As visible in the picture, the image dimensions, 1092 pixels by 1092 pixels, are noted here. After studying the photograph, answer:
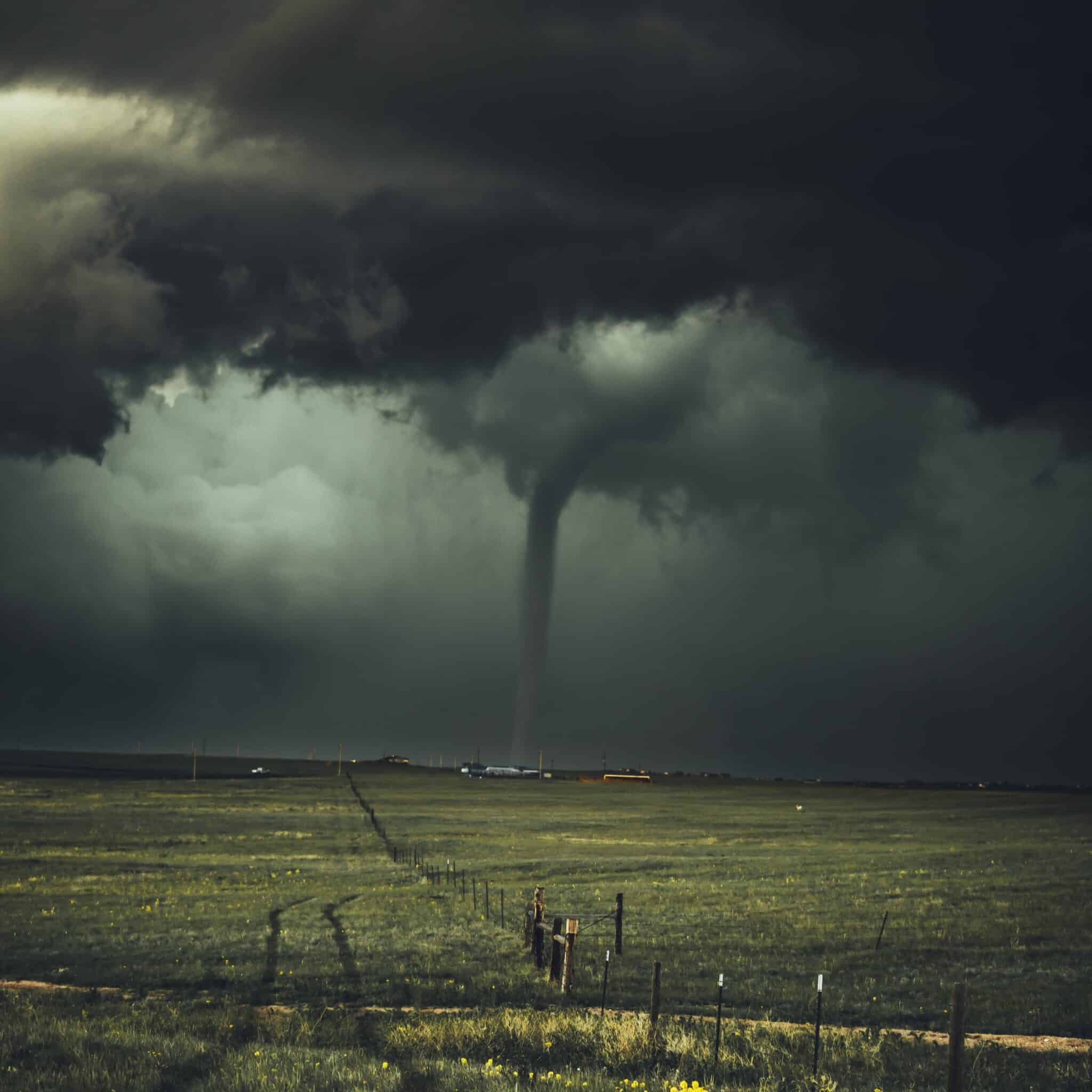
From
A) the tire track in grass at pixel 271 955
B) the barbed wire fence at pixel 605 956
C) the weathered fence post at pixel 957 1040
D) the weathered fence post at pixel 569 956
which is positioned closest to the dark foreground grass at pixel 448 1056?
the barbed wire fence at pixel 605 956

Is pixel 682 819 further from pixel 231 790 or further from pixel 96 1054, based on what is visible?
pixel 96 1054

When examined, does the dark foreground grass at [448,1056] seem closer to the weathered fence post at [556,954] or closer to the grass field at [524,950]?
the grass field at [524,950]

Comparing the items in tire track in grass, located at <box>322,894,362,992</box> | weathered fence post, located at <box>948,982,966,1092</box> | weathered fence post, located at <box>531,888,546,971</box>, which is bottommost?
tire track in grass, located at <box>322,894,362,992</box>

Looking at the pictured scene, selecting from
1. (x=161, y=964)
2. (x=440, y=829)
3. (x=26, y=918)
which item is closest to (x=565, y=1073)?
(x=161, y=964)

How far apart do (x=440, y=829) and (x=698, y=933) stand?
57.8 m

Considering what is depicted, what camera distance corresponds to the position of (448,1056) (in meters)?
16.4

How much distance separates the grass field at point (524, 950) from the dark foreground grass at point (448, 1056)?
9cm

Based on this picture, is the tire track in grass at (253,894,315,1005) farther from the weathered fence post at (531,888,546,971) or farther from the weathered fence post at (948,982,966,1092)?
the weathered fence post at (948,982,966,1092)

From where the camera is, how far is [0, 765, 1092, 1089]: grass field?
16812 mm

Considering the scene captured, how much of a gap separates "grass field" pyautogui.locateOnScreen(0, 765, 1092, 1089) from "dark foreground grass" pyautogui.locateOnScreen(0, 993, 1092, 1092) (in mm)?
87

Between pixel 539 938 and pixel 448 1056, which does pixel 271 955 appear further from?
pixel 448 1056

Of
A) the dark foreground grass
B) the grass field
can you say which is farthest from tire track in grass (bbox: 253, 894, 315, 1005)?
the dark foreground grass

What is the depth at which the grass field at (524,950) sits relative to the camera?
55.2 ft

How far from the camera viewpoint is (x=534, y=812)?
122 m
